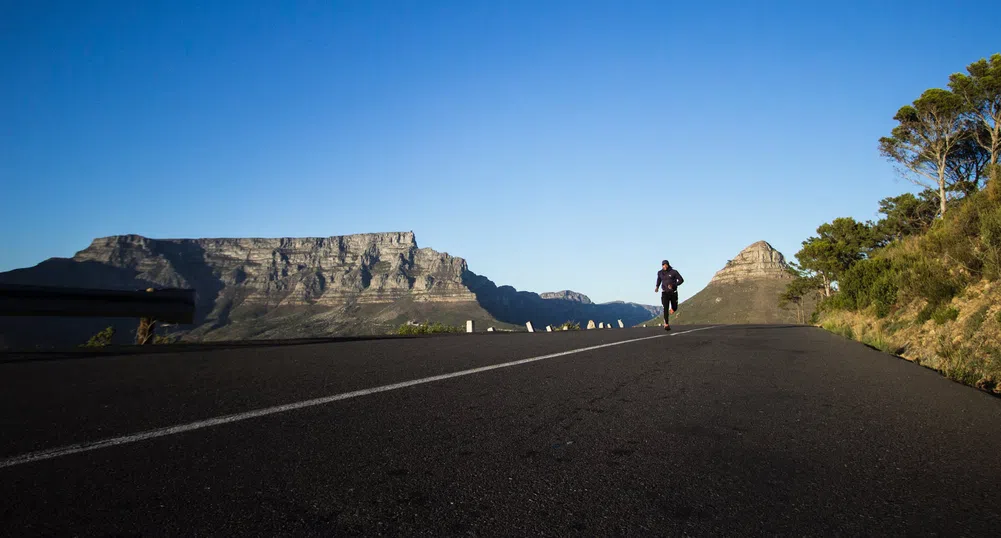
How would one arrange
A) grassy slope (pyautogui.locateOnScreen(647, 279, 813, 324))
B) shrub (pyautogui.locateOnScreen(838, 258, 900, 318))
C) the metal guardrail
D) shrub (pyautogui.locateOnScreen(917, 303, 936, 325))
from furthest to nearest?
1. grassy slope (pyautogui.locateOnScreen(647, 279, 813, 324))
2. shrub (pyautogui.locateOnScreen(838, 258, 900, 318))
3. shrub (pyautogui.locateOnScreen(917, 303, 936, 325))
4. the metal guardrail

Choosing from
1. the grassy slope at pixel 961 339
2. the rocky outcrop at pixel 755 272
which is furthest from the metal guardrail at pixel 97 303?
the rocky outcrop at pixel 755 272

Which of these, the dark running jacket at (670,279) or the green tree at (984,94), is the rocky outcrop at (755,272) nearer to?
the green tree at (984,94)

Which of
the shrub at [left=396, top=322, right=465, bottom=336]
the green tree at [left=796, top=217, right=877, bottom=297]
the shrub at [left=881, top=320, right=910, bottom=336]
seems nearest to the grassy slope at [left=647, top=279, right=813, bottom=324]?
the green tree at [left=796, top=217, right=877, bottom=297]

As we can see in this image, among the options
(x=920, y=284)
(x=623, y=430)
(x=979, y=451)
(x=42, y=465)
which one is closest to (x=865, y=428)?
(x=979, y=451)

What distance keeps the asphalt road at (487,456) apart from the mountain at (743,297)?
123727mm

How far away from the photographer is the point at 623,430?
365cm

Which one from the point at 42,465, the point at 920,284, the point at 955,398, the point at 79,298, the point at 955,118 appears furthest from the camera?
the point at 955,118

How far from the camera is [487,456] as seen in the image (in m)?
2.99

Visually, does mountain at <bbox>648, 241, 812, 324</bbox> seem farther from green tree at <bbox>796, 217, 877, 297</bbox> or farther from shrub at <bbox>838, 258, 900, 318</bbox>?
shrub at <bbox>838, 258, 900, 318</bbox>

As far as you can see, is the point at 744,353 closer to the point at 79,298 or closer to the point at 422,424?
the point at 422,424

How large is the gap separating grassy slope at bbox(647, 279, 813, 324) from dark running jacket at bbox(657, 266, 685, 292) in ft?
374

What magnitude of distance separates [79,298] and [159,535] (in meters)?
9.11

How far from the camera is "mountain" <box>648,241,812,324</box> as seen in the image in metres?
136

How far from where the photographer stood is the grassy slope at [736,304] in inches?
5320
